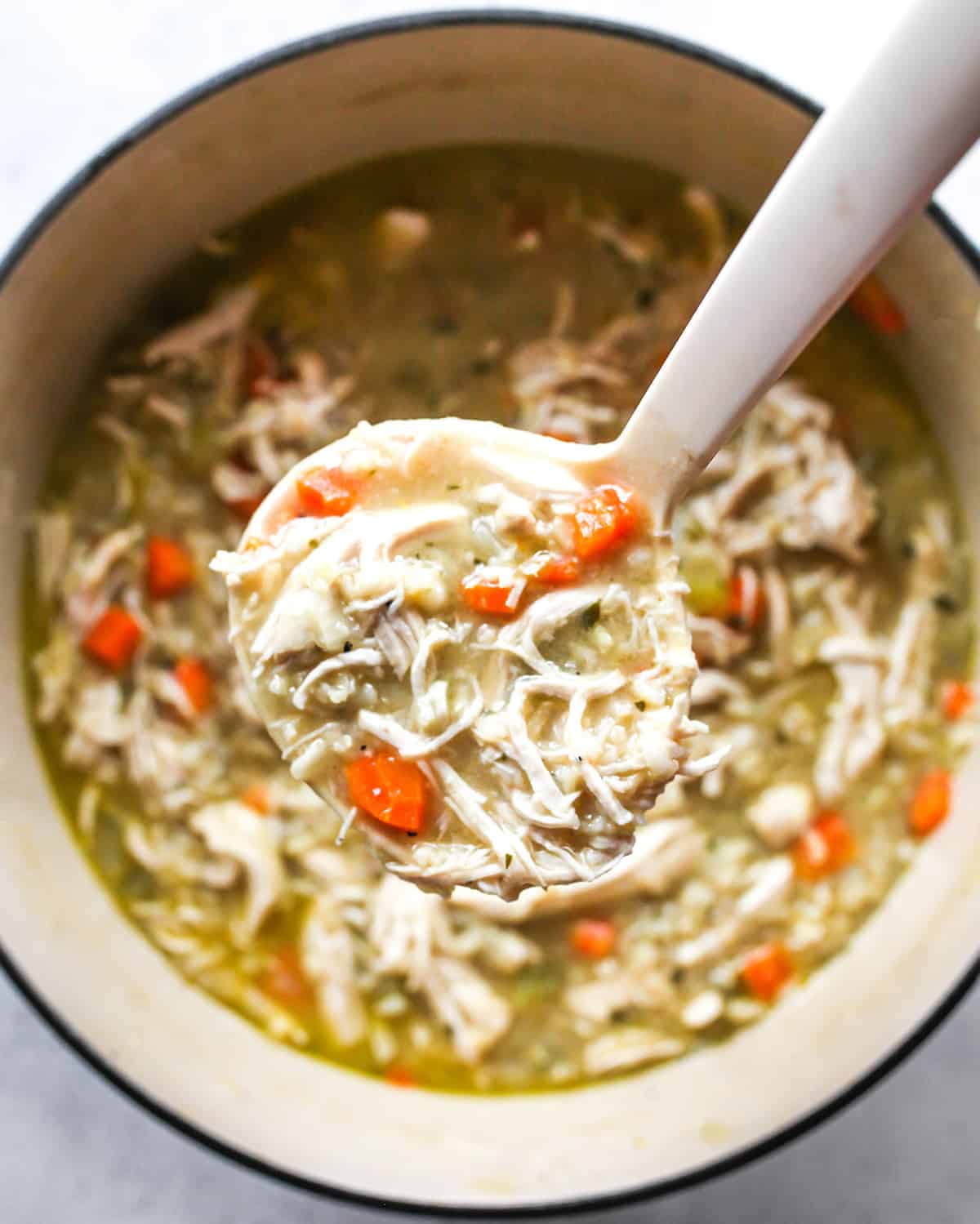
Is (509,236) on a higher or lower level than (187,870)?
higher

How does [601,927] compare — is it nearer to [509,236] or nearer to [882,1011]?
[882,1011]

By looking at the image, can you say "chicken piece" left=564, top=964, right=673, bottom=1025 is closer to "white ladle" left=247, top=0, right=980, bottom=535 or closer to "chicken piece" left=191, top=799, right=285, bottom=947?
"chicken piece" left=191, top=799, right=285, bottom=947

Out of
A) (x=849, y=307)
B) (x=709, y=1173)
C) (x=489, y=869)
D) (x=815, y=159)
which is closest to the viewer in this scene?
(x=815, y=159)

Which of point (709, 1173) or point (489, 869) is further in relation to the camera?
point (709, 1173)

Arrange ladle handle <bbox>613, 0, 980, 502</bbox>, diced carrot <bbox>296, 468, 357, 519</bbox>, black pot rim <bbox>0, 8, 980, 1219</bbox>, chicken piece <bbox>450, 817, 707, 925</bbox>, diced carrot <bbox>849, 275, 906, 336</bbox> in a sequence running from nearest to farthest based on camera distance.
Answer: ladle handle <bbox>613, 0, 980, 502</bbox>, diced carrot <bbox>296, 468, 357, 519</bbox>, black pot rim <bbox>0, 8, 980, 1219</bbox>, diced carrot <bbox>849, 275, 906, 336</bbox>, chicken piece <bbox>450, 817, 707, 925</bbox>

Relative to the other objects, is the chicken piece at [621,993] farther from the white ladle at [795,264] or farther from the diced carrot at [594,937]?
the white ladle at [795,264]

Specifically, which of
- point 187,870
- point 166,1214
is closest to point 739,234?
point 187,870

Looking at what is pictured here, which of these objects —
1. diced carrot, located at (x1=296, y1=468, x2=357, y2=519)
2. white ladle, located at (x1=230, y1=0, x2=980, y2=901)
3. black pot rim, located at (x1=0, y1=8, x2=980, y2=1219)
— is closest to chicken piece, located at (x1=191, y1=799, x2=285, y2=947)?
black pot rim, located at (x1=0, y1=8, x2=980, y2=1219)
